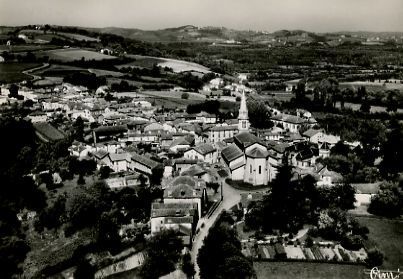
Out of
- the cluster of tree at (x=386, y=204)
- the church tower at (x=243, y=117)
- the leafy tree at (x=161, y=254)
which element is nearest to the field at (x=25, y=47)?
the church tower at (x=243, y=117)

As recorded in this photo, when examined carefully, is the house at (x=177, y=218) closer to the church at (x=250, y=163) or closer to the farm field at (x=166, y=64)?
the church at (x=250, y=163)

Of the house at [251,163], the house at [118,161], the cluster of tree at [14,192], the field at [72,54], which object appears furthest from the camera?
the field at [72,54]

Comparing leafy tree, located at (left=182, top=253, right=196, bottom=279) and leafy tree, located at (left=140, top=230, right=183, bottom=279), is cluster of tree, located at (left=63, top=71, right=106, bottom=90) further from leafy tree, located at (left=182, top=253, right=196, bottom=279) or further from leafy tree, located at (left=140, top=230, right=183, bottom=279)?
leafy tree, located at (left=182, top=253, right=196, bottom=279)

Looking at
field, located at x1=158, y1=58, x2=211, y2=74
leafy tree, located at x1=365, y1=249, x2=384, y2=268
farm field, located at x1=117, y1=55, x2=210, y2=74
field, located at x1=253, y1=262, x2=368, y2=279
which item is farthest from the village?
field, located at x1=158, y1=58, x2=211, y2=74

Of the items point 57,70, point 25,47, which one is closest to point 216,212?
point 57,70

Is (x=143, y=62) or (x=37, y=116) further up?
(x=143, y=62)

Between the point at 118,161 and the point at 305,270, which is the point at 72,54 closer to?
the point at 118,161

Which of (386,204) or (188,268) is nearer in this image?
(188,268)
